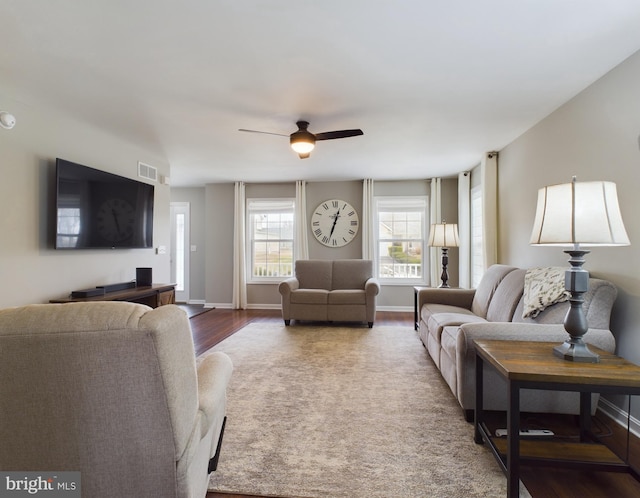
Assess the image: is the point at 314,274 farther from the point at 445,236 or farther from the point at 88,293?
the point at 88,293

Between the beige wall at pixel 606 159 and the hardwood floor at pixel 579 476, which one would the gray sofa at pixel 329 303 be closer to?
the beige wall at pixel 606 159

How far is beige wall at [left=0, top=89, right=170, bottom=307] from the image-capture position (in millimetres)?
2576

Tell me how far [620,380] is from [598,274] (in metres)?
1.35

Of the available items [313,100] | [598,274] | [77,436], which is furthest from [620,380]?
[313,100]

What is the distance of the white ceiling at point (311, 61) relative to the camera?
Result: 1728mm

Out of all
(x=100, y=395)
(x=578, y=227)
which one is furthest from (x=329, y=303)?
(x=100, y=395)

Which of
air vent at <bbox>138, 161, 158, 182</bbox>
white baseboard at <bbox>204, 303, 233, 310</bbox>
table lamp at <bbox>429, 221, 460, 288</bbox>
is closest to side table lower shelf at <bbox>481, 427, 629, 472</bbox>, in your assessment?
table lamp at <bbox>429, 221, 460, 288</bbox>

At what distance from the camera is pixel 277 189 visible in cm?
622

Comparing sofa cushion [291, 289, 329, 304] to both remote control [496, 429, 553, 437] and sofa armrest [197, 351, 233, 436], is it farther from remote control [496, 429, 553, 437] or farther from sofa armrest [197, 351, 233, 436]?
sofa armrest [197, 351, 233, 436]

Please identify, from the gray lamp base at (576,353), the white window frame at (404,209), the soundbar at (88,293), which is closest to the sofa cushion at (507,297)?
the gray lamp base at (576,353)

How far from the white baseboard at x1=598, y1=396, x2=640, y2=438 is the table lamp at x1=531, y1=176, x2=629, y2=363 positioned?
947mm

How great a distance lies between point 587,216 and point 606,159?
3.95ft

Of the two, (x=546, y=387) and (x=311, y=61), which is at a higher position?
(x=311, y=61)

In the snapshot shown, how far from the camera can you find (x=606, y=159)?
7.55 ft
